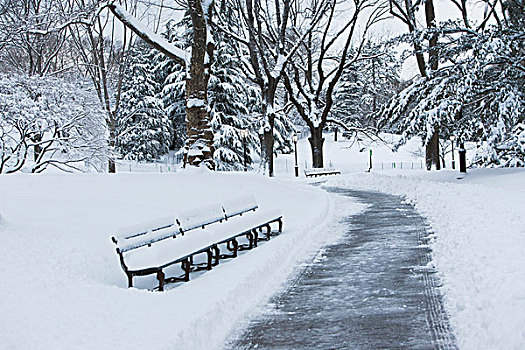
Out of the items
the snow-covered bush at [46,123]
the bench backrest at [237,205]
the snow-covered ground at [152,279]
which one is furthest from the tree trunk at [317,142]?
the bench backrest at [237,205]

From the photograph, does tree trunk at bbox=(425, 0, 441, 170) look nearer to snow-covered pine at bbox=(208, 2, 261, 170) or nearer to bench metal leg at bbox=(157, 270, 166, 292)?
snow-covered pine at bbox=(208, 2, 261, 170)

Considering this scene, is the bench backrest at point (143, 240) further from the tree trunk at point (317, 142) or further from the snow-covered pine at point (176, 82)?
the snow-covered pine at point (176, 82)

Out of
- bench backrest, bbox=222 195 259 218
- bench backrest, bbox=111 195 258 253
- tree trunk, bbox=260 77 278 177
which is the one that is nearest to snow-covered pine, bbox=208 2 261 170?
tree trunk, bbox=260 77 278 177

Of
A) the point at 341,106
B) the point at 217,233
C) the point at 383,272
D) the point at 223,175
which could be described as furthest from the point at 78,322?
the point at 341,106

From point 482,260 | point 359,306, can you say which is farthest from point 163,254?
point 482,260

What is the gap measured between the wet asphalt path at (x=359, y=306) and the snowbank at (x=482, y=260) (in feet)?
0.78

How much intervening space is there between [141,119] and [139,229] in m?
45.5

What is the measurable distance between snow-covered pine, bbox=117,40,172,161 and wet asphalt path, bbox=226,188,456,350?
42761 mm

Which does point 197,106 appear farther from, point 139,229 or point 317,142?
point 317,142

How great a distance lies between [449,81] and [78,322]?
1981cm

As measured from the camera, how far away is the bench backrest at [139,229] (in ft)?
24.2

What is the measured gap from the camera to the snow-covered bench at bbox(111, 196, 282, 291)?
701 centimetres

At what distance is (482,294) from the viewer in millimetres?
6262

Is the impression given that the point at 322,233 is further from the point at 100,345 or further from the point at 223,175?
the point at 100,345
